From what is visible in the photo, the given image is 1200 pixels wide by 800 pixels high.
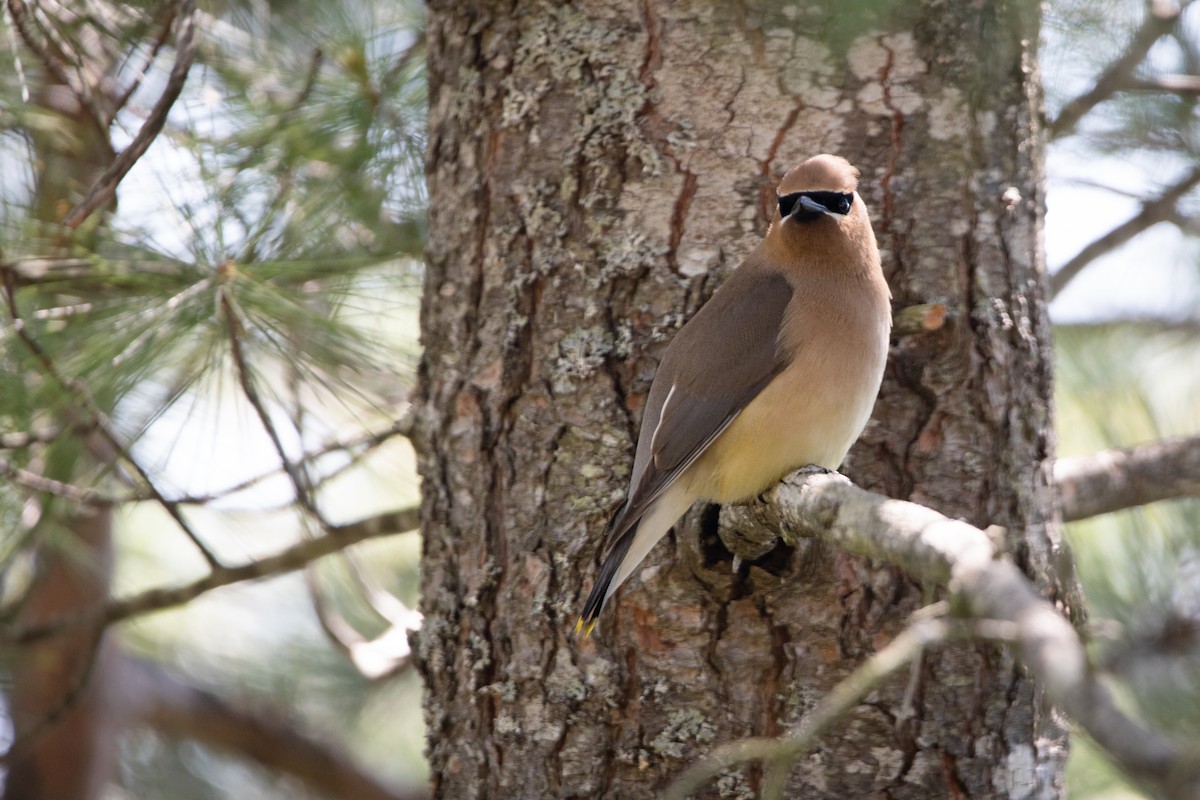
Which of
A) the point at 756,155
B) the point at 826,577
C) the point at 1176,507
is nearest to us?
the point at 826,577

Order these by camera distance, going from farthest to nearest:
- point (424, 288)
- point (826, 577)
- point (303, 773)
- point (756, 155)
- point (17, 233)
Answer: point (303, 773)
point (17, 233)
point (424, 288)
point (756, 155)
point (826, 577)

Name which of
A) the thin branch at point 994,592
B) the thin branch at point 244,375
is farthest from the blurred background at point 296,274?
the thin branch at point 994,592

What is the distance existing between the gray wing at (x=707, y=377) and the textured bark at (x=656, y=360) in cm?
8

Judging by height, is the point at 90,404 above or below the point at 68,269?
below

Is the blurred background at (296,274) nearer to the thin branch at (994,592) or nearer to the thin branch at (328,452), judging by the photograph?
the thin branch at (328,452)

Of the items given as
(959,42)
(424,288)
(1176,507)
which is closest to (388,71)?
(424,288)

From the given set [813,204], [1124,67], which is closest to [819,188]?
[813,204]

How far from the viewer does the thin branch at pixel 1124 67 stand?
4.11 m

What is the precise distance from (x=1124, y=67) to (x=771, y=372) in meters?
1.83

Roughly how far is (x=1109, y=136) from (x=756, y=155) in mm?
2206

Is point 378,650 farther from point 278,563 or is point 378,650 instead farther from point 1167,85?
point 1167,85

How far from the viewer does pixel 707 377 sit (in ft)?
10.1

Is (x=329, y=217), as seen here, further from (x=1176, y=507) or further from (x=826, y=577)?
(x=1176, y=507)

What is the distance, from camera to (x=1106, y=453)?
11.3 feet
